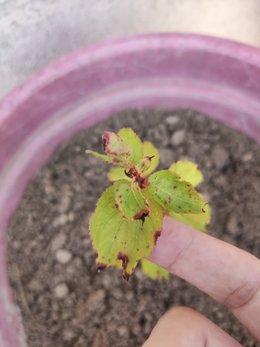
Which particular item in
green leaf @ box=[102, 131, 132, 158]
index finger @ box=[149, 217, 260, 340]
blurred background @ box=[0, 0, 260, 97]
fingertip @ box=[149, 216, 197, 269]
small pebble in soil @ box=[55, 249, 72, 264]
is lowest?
index finger @ box=[149, 217, 260, 340]

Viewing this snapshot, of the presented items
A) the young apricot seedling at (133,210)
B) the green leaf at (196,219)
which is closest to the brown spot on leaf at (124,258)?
the young apricot seedling at (133,210)

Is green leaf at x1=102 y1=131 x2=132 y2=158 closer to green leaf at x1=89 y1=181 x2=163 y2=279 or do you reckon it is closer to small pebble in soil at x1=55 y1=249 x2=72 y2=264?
green leaf at x1=89 y1=181 x2=163 y2=279

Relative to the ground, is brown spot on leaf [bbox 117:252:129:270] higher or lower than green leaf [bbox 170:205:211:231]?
lower

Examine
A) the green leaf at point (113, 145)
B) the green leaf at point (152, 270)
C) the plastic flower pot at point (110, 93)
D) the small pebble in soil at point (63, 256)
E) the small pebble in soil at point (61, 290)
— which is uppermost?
the plastic flower pot at point (110, 93)

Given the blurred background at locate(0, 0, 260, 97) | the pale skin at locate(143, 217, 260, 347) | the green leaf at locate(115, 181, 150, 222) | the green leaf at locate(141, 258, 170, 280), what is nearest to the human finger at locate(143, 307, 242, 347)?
the pale skin at locate(143, 217, 260, 347)

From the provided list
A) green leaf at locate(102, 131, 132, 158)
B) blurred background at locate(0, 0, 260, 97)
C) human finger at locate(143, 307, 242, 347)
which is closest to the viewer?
green leaf at locate(102, 131, 132, 158)

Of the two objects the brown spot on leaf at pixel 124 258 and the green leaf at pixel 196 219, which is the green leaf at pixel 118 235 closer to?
the brown spot on leaf at pixel 124 258

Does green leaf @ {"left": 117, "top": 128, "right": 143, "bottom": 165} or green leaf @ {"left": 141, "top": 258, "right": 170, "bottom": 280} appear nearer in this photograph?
green leaf @ {"left": 117, "top": 128, "right": 143, "bottom": 165}

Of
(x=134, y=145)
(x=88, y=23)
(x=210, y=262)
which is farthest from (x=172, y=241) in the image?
(x=88, y=23)
